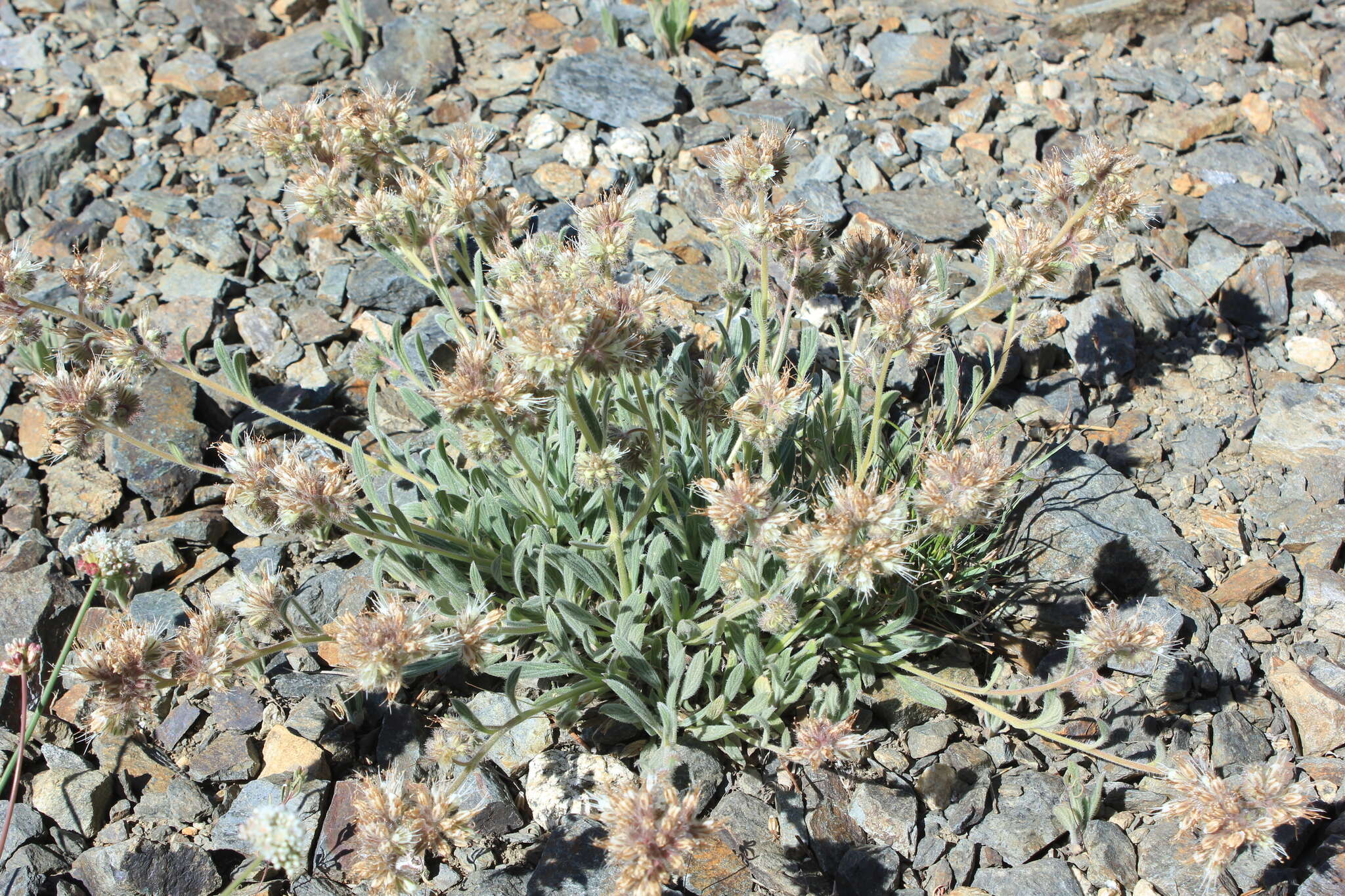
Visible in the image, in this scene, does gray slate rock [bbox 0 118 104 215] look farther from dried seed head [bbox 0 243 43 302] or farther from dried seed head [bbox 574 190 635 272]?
dried seed head [bbox 574 190 635 272]

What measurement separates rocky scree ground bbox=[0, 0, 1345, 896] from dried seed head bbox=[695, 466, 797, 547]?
123 cm

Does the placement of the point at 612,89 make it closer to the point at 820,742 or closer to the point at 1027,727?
the point at 820,742

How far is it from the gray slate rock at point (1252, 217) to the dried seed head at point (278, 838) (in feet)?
20.2

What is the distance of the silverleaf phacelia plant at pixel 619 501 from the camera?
296 cm

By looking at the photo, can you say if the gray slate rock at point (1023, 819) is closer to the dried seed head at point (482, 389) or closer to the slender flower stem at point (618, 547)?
the slender flower stem at point (618, 547)

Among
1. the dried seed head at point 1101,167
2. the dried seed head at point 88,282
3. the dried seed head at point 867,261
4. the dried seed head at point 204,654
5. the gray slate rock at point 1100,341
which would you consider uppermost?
the dried seed head at point 1101,167

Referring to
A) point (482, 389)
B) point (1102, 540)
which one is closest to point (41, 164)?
point (482, 389)

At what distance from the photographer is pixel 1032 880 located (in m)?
3.56

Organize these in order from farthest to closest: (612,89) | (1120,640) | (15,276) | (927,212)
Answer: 1. (612,89)
2. (927,212)
3. (15,276)
4. (1120,640)

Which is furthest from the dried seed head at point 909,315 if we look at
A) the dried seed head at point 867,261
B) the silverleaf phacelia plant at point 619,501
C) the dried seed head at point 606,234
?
the dried seed head at point 606,234

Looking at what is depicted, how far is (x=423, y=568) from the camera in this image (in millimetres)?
4105

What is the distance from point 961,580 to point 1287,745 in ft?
4.53

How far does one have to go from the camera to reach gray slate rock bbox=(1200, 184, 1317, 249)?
19.9ft

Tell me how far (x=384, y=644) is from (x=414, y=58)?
20.1ft
